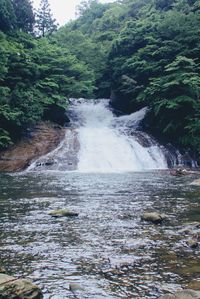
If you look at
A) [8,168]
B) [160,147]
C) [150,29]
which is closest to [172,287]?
[8,168]

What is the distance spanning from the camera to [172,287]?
4355 mm

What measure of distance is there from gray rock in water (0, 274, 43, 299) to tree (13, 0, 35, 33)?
37.4m

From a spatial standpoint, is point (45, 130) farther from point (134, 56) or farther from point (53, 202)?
point (53, 202)

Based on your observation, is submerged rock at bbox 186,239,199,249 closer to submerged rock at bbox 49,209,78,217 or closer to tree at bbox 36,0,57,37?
submerged rock at bbox 49,209,78,217

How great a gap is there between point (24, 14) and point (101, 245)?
37.5 meters

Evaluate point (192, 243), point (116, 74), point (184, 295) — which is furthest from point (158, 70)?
point (184, 295)

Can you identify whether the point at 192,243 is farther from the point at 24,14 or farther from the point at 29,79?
the point at 24,14

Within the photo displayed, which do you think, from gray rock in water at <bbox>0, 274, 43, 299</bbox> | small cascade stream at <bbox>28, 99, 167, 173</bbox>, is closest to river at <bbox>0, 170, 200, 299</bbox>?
gray rock in water at <bbox>0, 274, 43, 299</bbox>

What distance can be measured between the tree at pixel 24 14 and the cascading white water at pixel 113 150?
14.1 meters

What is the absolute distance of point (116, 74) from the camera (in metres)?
36.5

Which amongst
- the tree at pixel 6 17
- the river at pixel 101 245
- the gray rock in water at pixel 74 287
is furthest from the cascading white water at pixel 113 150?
the gray rock in water at pixel 74 287

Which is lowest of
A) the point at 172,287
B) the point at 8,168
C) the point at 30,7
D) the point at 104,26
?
the point at 172,287

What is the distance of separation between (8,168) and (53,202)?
475 inches

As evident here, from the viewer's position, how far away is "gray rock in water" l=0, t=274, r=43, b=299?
3.79 meters
